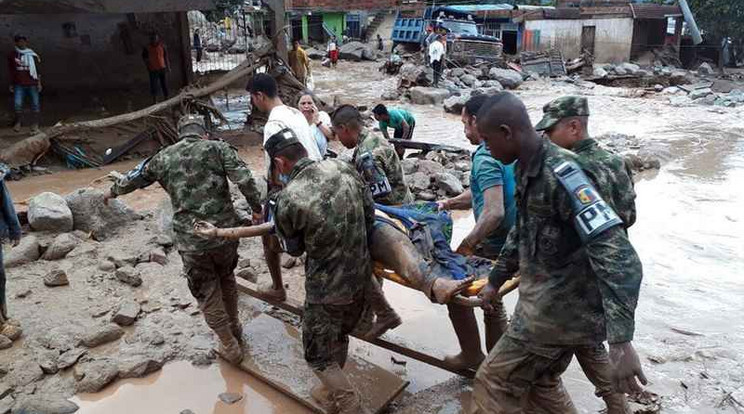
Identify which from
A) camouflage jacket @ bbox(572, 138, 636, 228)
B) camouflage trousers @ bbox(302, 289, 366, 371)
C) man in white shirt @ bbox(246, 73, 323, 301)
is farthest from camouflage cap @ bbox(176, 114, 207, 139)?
camouflage jacket @ bbox(572, 138, 636, 228)

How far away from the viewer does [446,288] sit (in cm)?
303

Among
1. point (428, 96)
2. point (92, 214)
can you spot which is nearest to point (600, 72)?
point (428, 96)

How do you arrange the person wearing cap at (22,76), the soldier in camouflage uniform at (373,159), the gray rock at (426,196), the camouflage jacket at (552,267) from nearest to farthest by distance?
1. the camouflage jacket at (552,267)
2. the soldier in camouflage uniform at (373,159)
3. the gray rock at (426,196)
4. the person wearing cap at (22,76)

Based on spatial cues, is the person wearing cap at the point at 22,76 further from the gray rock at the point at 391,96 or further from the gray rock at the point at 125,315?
the gray rock at the point at 391,96

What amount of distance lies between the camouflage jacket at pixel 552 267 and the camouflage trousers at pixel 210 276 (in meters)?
2.24

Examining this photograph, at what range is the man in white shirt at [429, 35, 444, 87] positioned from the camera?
18266 millimetres

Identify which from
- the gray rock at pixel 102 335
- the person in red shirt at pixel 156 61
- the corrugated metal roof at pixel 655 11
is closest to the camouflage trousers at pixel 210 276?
the gray rock at pixel 102 335

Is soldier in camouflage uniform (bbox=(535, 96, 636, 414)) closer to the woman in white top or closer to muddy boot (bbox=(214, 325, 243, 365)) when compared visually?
muddy boot (bbox=(214, 325, 243, 365))

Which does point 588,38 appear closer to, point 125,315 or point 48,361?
point 125,315

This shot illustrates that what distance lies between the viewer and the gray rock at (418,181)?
8.39 meters

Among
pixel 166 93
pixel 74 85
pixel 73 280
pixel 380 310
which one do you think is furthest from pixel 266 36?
pixel 380 310

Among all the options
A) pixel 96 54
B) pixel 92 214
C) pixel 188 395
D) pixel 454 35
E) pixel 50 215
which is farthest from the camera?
pixel 454 35

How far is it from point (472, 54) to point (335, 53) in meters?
6.34

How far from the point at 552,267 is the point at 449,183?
5873mm
